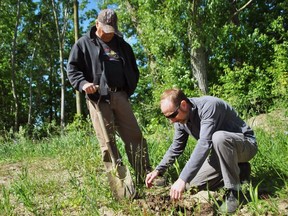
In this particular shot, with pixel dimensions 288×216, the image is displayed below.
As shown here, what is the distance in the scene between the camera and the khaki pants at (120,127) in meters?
3.69

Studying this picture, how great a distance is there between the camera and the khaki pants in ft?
12.1

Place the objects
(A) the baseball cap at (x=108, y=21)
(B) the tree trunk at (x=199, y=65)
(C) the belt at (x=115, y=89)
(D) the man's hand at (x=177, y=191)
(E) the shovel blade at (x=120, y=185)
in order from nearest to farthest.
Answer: (D) the man's hand at (x=177, y=191)
(E) the shovel blade at (x=120, y=185)
(A) the baseball cap at (x=108, y=21)
(C) the belt at (x=115, y=89)
(B) the tree trunk at (x=199, y=65)

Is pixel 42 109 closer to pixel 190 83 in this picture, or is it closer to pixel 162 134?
pixel 190 83

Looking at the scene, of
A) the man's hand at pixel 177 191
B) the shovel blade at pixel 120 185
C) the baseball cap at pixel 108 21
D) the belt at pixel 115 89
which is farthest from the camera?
the belt at pixel 115 89

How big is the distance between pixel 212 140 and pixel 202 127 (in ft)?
0.45

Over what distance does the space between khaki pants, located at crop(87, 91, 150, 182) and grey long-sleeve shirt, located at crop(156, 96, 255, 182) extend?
47 centimetres

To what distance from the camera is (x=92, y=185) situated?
11.6 ft

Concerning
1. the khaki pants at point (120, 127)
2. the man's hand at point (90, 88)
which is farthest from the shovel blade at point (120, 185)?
the man's hand at point (90, 88)

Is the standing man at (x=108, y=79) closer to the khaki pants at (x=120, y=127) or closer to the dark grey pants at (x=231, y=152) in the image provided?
the khaki pants at (x=120, y=127)

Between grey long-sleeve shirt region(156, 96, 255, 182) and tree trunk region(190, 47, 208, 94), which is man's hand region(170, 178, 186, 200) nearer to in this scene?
grey long-sleeve shirt region(156, 96, 255, 182)

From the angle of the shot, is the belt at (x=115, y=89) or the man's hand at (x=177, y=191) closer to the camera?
the man's hand at (x=177, y=191)

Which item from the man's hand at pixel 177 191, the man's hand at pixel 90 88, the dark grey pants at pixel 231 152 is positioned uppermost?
the man's hand at pixel 90 88

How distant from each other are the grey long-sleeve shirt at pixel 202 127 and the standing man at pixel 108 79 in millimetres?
462

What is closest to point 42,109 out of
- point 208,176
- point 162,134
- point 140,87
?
point 140,87
